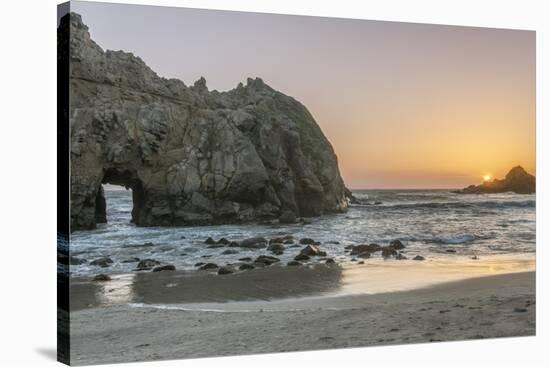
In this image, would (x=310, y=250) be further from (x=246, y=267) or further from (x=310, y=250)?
(x=246, y=267)

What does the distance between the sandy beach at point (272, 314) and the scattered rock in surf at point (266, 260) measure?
0.32 ft

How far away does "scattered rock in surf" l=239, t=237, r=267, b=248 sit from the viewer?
11914 mm

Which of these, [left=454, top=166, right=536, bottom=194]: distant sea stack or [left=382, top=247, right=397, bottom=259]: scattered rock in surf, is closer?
[left=382, top=247, right=397, bottom=259]: scattered rock in surf

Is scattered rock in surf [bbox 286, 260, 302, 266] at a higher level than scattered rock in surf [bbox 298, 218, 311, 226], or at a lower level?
lower

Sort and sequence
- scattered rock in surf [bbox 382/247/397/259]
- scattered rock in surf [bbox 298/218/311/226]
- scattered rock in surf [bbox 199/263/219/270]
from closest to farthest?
scattered rock in surf [bbox 199/263/219/270], scattered rock in surf [bbox 298/218/311/226], scattered rock in surf [bbox 382/247/397/259]

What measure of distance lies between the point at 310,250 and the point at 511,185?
127 inches

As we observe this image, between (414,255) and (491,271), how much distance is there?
116cm

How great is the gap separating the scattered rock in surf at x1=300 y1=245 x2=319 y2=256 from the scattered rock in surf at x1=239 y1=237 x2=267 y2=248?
0.53 m

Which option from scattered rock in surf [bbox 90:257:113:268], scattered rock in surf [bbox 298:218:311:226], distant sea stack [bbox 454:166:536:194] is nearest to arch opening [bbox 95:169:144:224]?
scattered rock in surf [bbox 90:257:113:268]

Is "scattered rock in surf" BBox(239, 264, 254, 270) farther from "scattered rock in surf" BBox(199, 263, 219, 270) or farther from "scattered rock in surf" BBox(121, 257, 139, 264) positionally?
"scattered rock in surf" BBox(121, 257, 139, 264)

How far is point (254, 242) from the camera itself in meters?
12.0

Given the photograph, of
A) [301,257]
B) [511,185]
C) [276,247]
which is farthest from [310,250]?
[511,185]

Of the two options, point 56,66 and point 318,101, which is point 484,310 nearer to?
point 318,101

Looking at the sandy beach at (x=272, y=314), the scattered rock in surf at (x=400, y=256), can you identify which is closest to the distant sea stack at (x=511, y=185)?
the sandy beach at (x=272, y=314)
